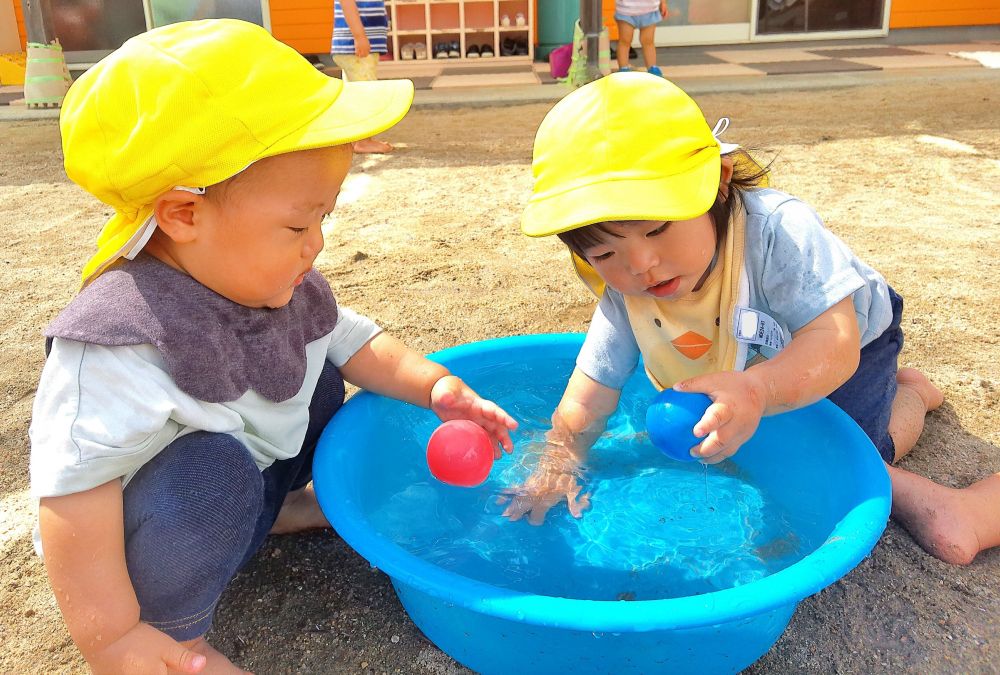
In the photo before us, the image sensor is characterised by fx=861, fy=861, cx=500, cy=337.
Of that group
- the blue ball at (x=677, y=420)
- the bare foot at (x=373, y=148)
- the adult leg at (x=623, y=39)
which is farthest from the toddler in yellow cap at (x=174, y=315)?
the adult leg at (x=623, y=39)

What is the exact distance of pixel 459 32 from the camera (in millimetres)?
7723

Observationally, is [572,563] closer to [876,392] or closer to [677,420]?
[677,420]

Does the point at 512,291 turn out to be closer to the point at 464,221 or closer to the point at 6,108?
the point at 464,221

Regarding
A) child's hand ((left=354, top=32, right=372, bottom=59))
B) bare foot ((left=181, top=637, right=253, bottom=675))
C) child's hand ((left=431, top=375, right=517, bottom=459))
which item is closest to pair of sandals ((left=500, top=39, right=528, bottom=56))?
child's hand ((left=354, top=32, right=372, bottom=59))

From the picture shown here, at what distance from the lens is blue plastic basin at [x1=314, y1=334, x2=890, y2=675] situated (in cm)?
97

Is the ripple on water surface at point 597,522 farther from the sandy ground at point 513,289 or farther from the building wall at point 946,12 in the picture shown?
the building wall at point 946,12

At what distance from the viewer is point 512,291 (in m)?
Result: 2.44

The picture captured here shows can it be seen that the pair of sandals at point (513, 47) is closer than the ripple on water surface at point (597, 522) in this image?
No

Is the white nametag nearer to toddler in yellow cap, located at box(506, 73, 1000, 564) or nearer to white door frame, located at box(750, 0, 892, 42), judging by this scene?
toddler in yellow cap, located at box(506, 73, 1000, 564)

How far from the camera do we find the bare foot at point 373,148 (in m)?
4.22

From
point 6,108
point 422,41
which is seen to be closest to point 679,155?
point 6,108

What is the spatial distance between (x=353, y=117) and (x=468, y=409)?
22.1 inches

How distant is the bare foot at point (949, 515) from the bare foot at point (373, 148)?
10.5 ft

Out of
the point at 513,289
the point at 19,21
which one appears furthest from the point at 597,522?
the point at 19,21
